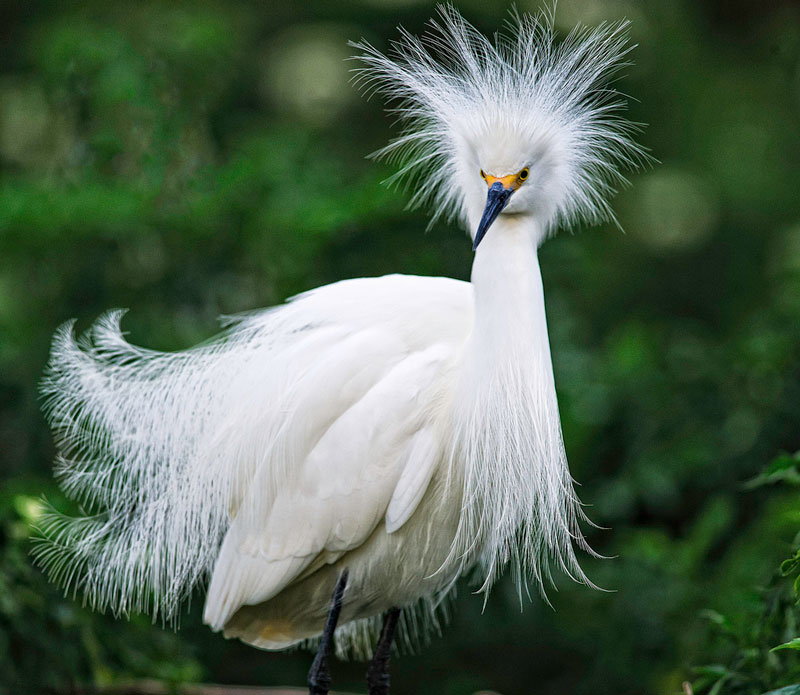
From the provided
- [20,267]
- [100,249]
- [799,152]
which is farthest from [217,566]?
[799,152]

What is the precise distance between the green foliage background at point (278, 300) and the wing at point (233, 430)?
0.55 meters

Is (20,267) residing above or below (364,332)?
above

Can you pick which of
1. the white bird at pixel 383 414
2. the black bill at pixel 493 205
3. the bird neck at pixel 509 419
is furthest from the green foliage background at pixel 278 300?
the black bill at pixel 493 205

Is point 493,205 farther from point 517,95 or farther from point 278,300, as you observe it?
point 278,300

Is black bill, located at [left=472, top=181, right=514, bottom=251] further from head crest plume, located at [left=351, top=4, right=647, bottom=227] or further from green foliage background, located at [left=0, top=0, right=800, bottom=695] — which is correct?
green foliage background, located at [left=0, top=0, right=800, bottom=695]

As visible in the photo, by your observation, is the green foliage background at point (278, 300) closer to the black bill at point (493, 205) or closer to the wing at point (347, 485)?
the wing at point (347, 485)

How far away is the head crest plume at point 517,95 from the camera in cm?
226

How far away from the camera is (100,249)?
4.92 m

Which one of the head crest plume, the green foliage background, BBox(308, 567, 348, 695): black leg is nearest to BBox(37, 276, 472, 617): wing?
BBox(308, 567, 348, 695): black leg

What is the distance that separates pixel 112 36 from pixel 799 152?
470cm

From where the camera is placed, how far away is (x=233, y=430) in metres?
2.54

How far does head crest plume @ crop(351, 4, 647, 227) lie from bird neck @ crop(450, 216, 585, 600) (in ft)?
0.64

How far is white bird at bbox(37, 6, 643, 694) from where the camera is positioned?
227 cm

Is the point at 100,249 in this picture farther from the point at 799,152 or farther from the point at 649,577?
the point at 799,152
